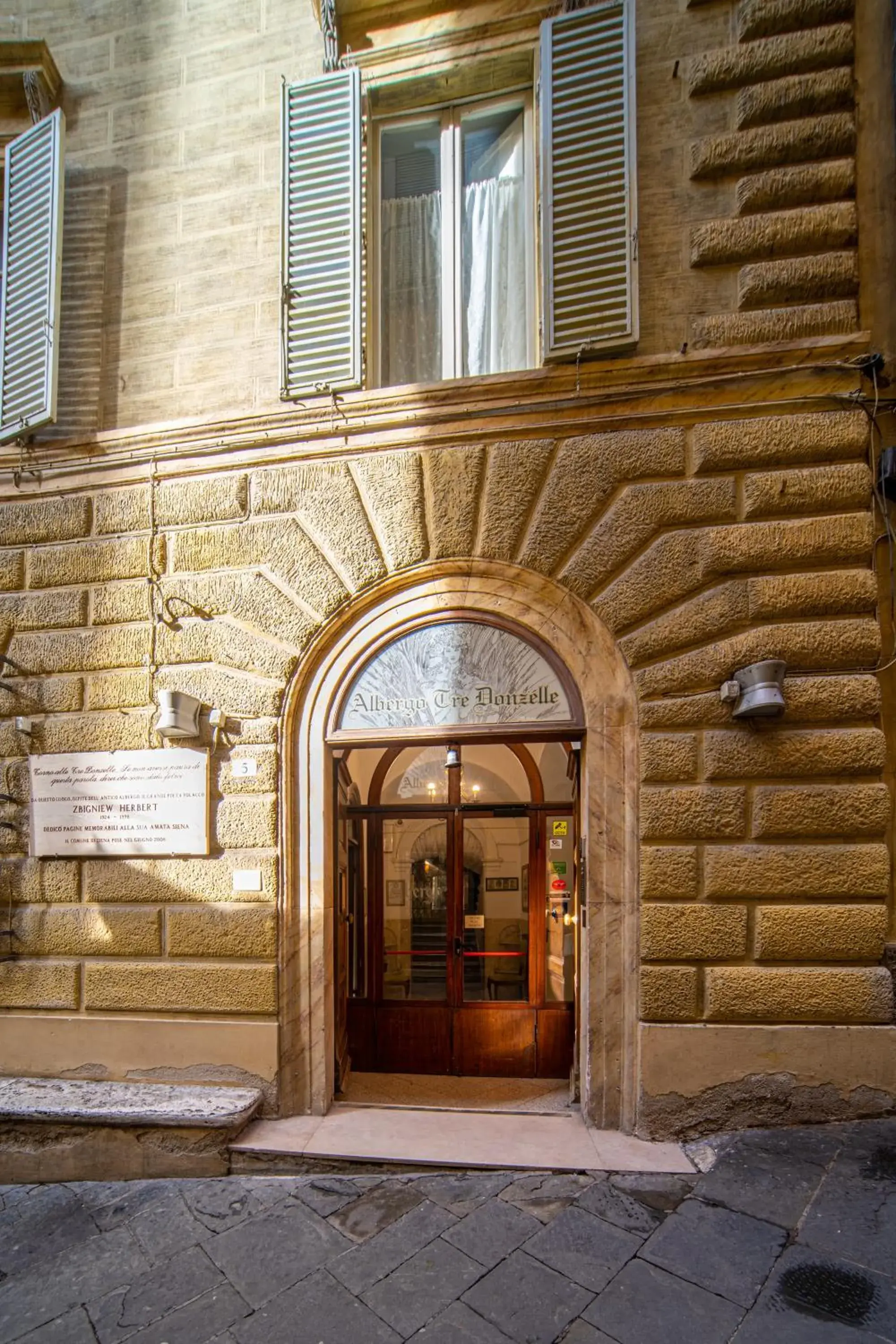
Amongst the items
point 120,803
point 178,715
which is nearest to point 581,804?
point 178,715

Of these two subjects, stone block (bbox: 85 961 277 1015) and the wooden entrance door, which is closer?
stone block (bbox: 85 961 277 1015)

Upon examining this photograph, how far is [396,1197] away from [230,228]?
6037 millimetres

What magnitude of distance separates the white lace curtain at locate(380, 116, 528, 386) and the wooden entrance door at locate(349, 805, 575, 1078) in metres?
3.71

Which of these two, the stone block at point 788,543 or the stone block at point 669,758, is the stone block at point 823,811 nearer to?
the stone block at point 669,758

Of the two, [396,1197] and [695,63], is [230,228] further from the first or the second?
[396,1197]

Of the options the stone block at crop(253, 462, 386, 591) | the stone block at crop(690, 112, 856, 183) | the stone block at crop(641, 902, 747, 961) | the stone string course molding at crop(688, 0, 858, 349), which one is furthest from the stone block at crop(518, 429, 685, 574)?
the stone block at crop(641, 902, 747, 961)

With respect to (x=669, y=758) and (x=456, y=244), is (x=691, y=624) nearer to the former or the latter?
(x=669, y=758)

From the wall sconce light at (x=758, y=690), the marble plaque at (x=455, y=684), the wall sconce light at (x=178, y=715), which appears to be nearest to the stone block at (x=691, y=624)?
the wall sconce light at (x=758, y=690)

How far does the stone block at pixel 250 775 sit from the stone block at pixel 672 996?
8.17ft

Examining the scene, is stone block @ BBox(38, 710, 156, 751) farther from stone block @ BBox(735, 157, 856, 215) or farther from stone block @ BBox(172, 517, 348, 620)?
stone block @ BBox(735, 157, 856, 215)

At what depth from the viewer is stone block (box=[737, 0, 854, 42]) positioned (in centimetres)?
400

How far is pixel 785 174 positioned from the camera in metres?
4.00

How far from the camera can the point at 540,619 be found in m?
4.16

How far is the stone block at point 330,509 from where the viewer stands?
436 cm
